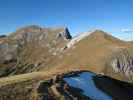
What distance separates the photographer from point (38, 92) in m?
44.6

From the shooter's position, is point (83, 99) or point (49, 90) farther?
point (49, 90)

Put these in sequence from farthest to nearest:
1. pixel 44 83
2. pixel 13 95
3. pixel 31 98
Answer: pixel 44 83 → pixel 13 95 → pixel 31 98

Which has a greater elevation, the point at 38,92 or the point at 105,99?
the point at 38,92

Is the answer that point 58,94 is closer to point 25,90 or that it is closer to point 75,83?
point 25,90

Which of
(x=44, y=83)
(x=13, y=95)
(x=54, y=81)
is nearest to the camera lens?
(x=13, y=95)

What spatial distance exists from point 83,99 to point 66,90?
6143 mm

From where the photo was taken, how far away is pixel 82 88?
2180 inches

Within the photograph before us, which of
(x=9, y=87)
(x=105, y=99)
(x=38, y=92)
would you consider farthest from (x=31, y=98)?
(x=105, y=99)

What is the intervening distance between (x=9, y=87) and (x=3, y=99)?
10.3 metres

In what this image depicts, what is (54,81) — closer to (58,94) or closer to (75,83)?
(75,83)

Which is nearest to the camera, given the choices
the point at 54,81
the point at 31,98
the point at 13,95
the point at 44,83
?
the point at 31,98

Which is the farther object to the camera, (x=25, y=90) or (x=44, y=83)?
(x=44, y=83)

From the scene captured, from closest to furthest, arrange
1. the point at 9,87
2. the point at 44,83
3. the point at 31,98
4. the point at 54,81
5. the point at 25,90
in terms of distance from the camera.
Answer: the point at 31,98
the point at 25,90
the point at 9,87
the point at 44,83
the point at 54,81

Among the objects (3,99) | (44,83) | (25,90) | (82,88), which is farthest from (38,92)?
(82,88)
